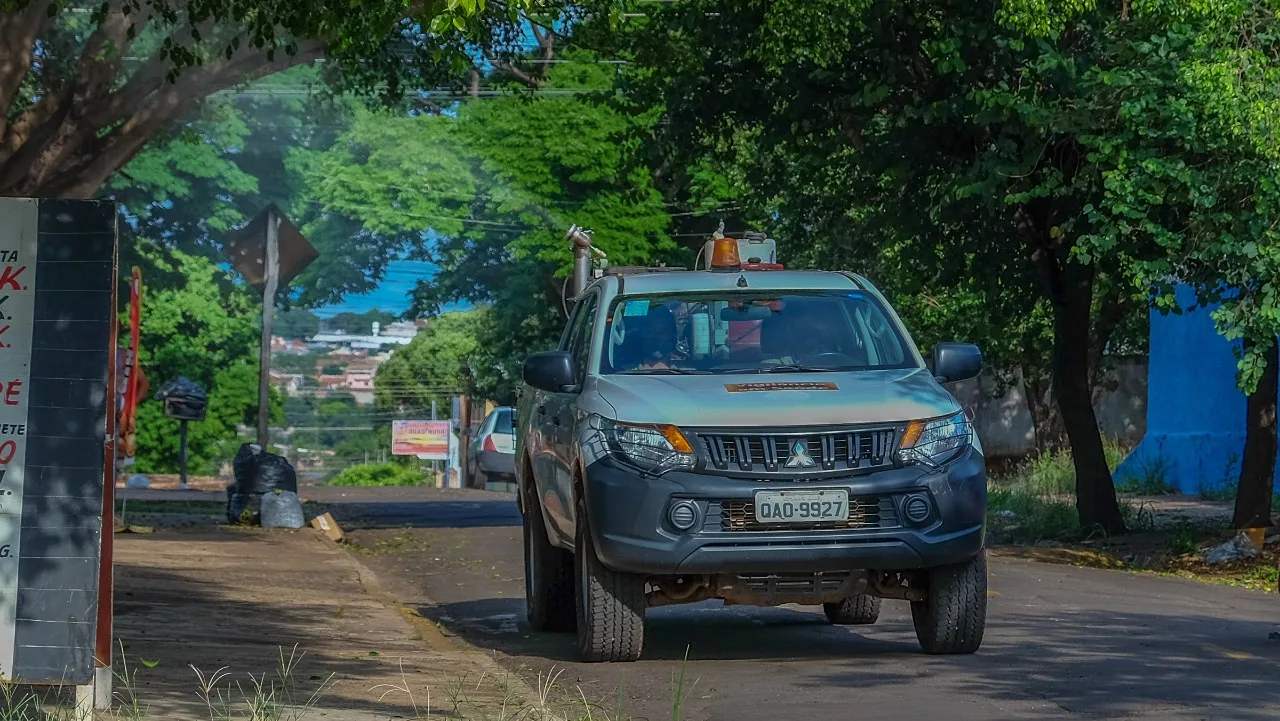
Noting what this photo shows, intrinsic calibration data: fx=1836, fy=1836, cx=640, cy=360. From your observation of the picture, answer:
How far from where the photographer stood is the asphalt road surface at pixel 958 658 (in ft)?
23.3

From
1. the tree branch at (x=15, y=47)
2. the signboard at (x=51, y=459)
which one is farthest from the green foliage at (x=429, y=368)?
the signboard at (x=51, y=459)

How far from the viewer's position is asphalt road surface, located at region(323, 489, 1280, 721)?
7.11m

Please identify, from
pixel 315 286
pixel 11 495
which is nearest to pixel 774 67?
pixel 11 495

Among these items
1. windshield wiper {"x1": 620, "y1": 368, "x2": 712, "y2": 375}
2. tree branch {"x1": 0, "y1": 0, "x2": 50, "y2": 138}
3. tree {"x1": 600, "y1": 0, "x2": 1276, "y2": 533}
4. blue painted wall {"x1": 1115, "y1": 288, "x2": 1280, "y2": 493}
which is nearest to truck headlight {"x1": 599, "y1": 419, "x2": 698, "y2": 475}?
windshield wiper {"x1": 620, "y1": 368, "x2": 712, "y2": 375}

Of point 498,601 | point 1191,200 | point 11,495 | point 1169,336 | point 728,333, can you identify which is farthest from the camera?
point 1169,336

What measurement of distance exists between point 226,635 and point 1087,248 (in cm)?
763

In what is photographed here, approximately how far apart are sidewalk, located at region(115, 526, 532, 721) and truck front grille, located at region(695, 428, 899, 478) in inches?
52.8

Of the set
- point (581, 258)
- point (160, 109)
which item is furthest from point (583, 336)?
point (581, 258)

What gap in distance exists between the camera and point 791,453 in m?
8.16

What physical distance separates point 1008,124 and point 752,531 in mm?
8013

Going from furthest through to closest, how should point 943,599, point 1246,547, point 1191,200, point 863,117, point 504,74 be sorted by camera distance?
point 504,74, point 863,117, point 1246,547, point 1191,200, point 943,599

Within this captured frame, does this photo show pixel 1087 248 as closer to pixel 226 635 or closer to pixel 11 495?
pixel 226 635

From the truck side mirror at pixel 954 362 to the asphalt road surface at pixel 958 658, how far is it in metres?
1.35

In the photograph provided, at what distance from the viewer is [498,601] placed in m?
12.6
